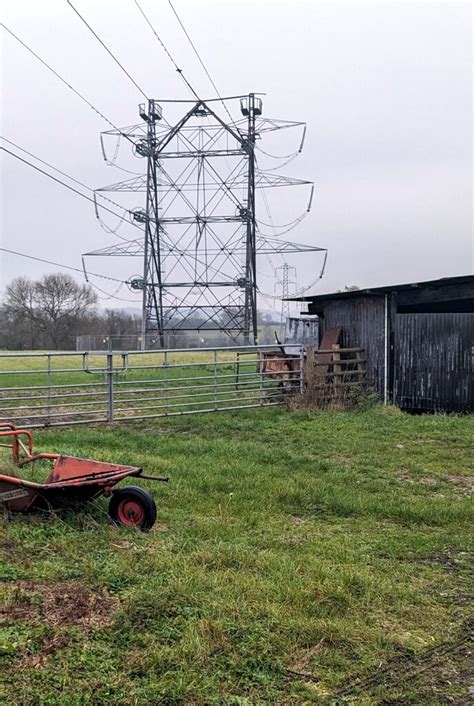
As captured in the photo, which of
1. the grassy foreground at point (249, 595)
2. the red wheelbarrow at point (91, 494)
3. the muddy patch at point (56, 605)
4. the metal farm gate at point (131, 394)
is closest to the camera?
the grassy foreground at point (249, 595)

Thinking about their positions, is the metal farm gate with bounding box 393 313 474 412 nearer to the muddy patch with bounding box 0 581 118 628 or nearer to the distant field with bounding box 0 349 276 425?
the distant field with bounding box 0 349 276 425

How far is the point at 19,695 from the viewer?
246 cm

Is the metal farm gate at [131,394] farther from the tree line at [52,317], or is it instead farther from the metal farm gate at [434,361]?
the tree line at [52,317]

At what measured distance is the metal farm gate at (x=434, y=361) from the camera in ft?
40.4

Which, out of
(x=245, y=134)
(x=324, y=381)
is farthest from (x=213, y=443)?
(x=245, y=134)

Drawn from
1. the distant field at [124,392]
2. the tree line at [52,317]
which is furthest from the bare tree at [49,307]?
the distant field at [124,392]

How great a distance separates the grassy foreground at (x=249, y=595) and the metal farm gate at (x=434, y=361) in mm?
6009

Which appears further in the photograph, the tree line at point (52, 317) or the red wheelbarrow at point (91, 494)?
the tree line at point (52, 317)

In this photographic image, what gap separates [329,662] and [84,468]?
110 inches

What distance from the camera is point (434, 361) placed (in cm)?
1270

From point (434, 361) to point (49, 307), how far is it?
49.4 m

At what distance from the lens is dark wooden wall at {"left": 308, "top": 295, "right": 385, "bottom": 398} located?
13.4m

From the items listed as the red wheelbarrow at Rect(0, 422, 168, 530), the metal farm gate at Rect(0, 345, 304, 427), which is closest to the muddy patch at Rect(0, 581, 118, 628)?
the red wheelbarrow at Rect(0, 422, 168, 530)

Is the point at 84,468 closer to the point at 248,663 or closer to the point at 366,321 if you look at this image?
the point at 248,663
